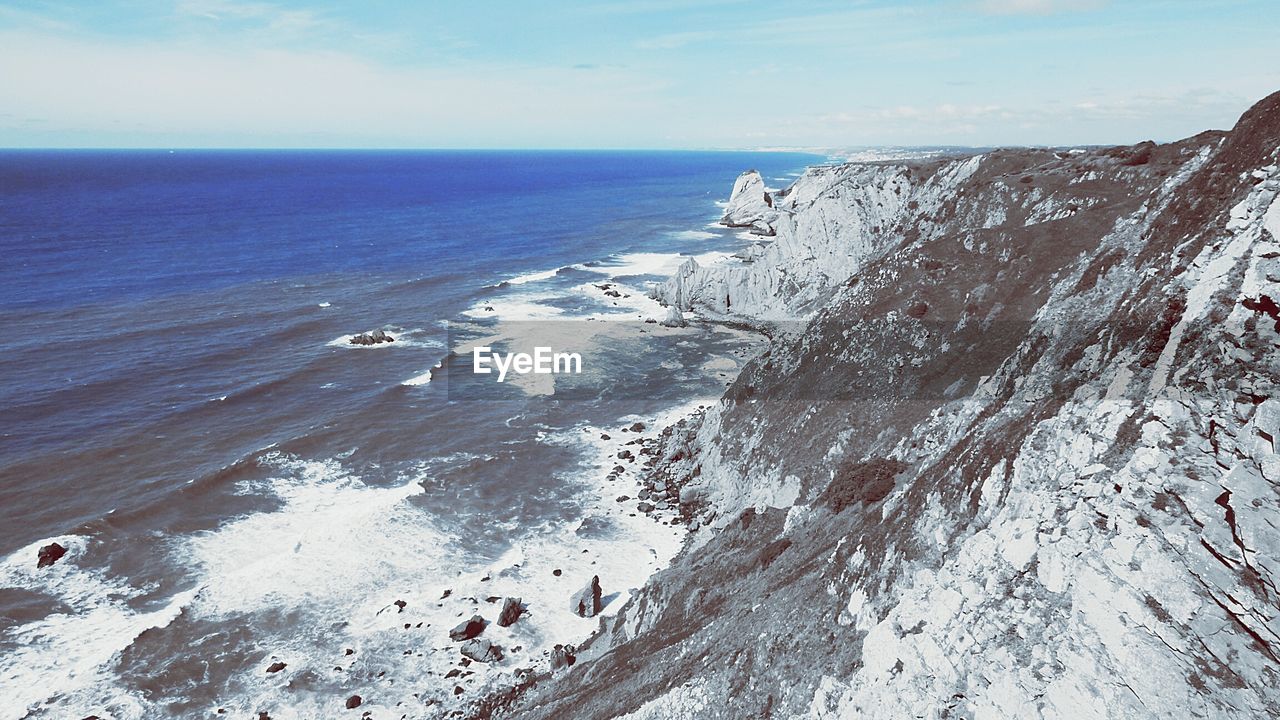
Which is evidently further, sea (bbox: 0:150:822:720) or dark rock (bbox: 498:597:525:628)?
dark rock (bbox: 498:597:525:628)

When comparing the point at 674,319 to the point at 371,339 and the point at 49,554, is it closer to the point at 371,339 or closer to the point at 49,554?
the point at 371,339

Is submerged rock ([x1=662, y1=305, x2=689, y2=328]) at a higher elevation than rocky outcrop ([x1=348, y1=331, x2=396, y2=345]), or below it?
higher

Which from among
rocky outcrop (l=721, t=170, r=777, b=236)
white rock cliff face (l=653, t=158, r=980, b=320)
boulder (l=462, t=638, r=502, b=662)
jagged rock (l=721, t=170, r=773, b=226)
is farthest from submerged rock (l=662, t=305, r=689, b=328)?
jagged rock (l=721, t=170, r=773, b=226)

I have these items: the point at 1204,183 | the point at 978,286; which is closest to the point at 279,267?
the point at 978,286

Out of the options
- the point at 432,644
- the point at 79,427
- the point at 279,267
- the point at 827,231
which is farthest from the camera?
the point at 279,267

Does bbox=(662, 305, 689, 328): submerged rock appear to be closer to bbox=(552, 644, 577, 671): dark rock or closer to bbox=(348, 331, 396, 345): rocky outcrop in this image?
bbox=(348, 331, 396, 345): rocky outcrop

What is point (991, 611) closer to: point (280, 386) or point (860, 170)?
point (280, 386)
